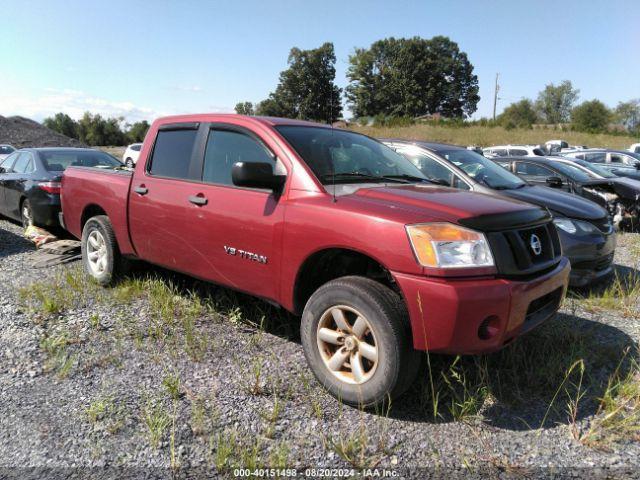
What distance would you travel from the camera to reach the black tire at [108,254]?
185 inches

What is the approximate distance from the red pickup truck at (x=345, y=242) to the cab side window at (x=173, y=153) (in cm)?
1

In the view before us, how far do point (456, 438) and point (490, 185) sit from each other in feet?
12.2

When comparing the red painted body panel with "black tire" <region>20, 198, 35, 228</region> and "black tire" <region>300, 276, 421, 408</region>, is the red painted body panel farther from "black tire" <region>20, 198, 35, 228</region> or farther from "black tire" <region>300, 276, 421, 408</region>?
"black tire" <region>20, 198, 35, 228</region>

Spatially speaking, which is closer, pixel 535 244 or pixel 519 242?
pixel 519 242

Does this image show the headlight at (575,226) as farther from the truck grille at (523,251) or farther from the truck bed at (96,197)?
the truck bed at (96,197)

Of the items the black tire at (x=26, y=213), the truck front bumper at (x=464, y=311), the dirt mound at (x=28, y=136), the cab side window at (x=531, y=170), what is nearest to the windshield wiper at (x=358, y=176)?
the truck front bumper at (x=464, y=311)

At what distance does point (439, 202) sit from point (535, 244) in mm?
642

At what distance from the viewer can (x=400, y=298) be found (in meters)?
2.69

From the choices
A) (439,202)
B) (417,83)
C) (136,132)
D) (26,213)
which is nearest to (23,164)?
(26,213)

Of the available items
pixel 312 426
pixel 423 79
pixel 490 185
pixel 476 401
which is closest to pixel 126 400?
pixel 312 426

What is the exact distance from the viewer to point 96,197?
4.88 meters

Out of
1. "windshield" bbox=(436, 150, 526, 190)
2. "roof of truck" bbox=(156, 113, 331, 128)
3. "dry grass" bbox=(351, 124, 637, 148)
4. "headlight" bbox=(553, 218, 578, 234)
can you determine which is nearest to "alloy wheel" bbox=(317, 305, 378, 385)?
"roof of truck" bbox=(156, 113, 331, 128)

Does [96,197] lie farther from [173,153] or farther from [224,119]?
[224,119]

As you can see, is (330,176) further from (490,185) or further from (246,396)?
(490,185)
